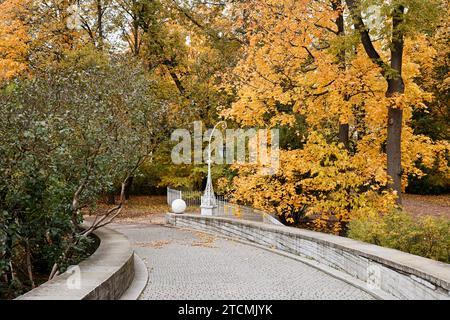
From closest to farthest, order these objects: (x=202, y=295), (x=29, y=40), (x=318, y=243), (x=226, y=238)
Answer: (x=202, y=295) → (x=318, y=243) → (x=226, y=238) → (x=29, y=40)

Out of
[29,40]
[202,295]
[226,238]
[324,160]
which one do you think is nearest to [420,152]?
[324,160]

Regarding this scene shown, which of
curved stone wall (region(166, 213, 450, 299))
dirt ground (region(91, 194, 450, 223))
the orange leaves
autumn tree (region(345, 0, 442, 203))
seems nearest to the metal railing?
curved stone wall (region(166, 213, 450, 299))

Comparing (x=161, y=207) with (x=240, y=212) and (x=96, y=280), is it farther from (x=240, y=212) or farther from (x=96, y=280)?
(x=96, y=280)

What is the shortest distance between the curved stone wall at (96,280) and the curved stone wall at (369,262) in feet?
12.9

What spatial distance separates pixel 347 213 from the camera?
14.0 m

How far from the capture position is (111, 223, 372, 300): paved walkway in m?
8.05

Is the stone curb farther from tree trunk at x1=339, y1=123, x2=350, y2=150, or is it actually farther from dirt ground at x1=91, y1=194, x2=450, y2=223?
dirt ground at x1=91, y1=194, x2=450, y2=223

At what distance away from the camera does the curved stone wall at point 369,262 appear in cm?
644

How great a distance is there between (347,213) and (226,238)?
3.94 meters

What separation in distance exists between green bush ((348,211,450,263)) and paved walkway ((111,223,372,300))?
1274 millimetres

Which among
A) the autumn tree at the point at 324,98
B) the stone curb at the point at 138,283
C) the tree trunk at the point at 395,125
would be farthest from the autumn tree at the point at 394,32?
the stone curb at the point at 138,283

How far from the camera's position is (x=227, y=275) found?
31.9ft

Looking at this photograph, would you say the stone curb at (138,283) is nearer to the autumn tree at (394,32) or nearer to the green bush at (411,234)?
the green bush at (411,234)
